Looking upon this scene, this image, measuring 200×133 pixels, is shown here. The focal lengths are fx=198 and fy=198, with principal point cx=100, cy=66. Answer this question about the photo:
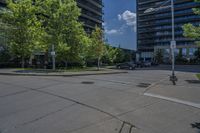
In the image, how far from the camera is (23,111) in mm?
6750

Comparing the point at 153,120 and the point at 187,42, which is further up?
the point at 187,42

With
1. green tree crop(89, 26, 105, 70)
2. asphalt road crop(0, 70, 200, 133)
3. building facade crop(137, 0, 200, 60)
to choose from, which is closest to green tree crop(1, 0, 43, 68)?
green tree crop(89, 26, 105, 70)

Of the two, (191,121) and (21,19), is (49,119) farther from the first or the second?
(21,19)

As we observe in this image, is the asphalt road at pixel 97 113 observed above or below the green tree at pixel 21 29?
below

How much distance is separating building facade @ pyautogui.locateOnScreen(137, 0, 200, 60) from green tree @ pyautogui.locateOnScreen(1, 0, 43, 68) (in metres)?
58.4

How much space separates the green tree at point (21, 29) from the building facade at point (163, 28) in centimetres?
5840

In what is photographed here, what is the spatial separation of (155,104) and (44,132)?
16.0 ft

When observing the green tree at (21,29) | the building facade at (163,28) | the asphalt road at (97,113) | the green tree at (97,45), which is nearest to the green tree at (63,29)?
the green tree at (21,29)

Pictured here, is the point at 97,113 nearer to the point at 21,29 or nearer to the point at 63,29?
the point at 63,29

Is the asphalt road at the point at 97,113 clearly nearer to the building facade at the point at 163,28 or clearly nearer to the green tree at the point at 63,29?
the green tree at the point at 63,29

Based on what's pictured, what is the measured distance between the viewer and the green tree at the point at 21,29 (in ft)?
89.4

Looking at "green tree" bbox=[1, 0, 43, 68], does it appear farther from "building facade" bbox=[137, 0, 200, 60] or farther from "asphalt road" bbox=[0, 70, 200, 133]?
"building facade" bbox=[137, 0, 200, 60]

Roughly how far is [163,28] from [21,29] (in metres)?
83.3

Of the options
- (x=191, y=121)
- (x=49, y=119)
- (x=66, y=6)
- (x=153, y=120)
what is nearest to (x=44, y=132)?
(x=49, y=119)
